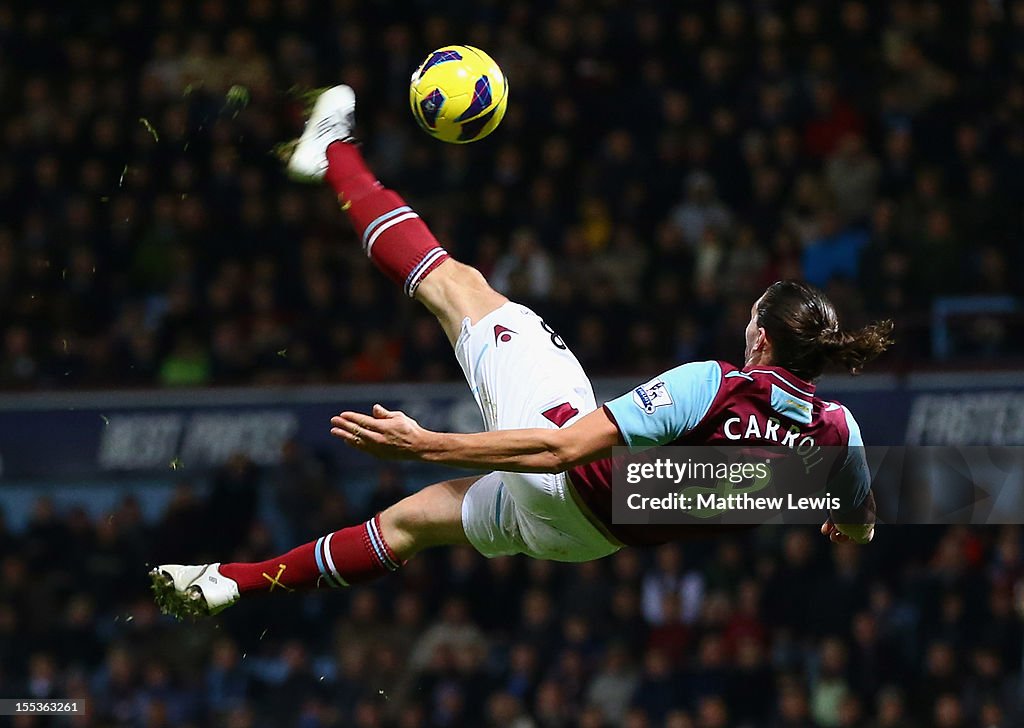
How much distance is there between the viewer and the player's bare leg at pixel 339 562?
7.01m

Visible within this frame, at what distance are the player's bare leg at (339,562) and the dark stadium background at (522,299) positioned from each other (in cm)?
479

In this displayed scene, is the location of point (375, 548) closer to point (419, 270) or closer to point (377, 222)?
point (419, 270)

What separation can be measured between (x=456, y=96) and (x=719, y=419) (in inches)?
84.7

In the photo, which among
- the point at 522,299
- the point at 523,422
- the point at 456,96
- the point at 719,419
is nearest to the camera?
the point at 719,419

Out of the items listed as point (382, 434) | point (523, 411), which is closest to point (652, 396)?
point (523, 411)

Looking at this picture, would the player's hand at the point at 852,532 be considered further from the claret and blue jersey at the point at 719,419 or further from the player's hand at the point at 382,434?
the player's hand at the point at 382,434

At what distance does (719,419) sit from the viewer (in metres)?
6.30

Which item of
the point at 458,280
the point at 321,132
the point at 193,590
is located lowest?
the point at 193,590

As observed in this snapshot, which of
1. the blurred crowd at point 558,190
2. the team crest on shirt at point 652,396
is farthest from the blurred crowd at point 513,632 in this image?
Answer: the team crest on shirt at point 652,396

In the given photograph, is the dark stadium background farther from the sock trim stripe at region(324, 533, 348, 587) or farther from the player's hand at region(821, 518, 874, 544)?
the sock trim stripe at region(324, 533, 348, 587)

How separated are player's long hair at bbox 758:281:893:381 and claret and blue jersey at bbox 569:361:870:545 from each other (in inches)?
3.0

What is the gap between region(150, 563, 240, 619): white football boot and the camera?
Answer: 23.0 feet

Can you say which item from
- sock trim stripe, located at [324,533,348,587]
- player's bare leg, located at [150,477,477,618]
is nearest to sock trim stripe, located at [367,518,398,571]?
player's bare leg, located at [150,477,477,618]

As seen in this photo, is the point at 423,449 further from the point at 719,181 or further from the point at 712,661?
the point at 719,181
